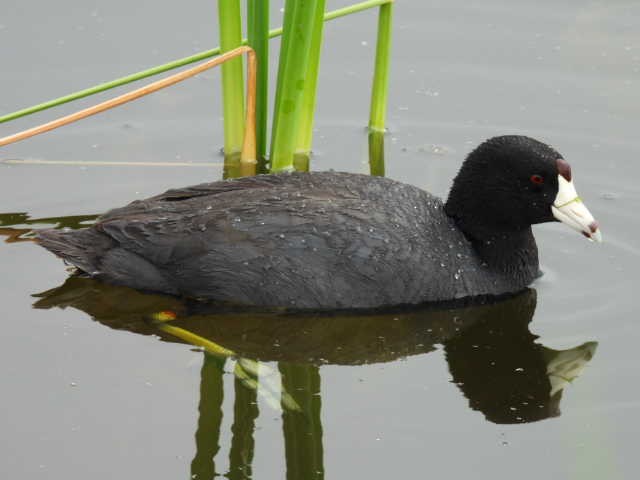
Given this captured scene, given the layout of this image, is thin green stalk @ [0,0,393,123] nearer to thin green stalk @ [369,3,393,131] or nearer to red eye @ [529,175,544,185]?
thin green stalk @ [369,3,393,131]

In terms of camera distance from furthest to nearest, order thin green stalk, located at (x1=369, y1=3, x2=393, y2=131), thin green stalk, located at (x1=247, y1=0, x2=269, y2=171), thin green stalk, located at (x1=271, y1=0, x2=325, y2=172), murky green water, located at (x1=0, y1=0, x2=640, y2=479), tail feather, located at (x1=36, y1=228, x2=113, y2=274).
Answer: thin green stalk, located at (x1=369, y1=3, x2=393, y2=131) < thin green stalk, located at (x1=247, y1=0, x2=269, y2=171) < thin green stalk, located at (x1=271, y1=0, x2=325, y2=172) < tail feather, located at (x1=36, y1=228, x2=113, y2=274) < murky green water, located at (x1=0, y1=0, x2=640, y2=479)

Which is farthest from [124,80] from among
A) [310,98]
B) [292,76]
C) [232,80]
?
[310,98]

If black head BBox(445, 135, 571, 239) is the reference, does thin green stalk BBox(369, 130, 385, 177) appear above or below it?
above

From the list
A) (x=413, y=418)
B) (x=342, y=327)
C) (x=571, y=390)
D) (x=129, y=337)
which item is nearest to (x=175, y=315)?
(x=129, y=337)

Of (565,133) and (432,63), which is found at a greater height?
(432,63)

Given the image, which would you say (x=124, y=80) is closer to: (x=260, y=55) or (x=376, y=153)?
(x=260, y=55)

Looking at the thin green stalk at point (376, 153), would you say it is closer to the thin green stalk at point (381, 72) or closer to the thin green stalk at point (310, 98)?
the thin green stalk at point (381, 72)

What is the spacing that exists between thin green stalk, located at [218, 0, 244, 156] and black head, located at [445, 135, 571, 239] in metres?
1.65

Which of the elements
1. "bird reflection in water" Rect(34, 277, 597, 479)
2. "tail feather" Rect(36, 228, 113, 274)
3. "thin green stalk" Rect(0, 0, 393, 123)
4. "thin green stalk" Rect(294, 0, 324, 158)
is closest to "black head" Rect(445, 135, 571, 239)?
"bird reflection in water" Rect(34, 277, 597, 479)

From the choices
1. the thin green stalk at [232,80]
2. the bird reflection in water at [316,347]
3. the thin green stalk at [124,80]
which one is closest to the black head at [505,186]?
the bird reflection in water at [316,347]

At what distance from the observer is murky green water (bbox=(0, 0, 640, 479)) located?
19.0 feet

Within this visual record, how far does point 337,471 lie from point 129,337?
1.67 metres

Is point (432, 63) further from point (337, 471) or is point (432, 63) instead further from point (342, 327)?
point (337, 471)

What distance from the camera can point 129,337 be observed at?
267 inches
